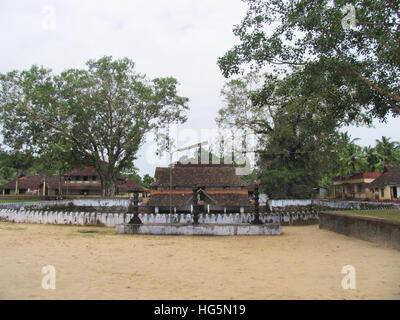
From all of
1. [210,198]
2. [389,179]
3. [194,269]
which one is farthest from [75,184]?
[194,269]

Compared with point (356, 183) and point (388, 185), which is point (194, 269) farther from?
point (356, 183)

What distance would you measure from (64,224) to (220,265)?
14171mm

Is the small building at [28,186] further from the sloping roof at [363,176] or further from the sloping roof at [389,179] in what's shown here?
the sloping roof at [389,179]

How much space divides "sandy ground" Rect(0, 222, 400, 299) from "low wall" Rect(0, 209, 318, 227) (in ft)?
16.6

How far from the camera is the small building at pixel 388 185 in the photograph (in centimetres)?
3575

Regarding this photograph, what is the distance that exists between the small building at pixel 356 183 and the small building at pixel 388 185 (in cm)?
203

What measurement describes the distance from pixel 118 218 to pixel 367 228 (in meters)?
13.3

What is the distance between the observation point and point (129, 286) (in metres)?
6.06

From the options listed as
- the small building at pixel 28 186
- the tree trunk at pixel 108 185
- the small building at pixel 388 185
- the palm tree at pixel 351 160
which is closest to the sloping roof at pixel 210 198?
the tree trunk at pixel 108 185

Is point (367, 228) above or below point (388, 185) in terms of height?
below

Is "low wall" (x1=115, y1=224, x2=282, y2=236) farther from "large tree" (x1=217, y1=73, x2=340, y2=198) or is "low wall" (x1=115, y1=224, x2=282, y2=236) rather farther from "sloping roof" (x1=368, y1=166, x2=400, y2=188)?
"sloping roof" (x1=368, y1=166, x2=400, y2=188)

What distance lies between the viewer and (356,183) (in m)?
45.4
